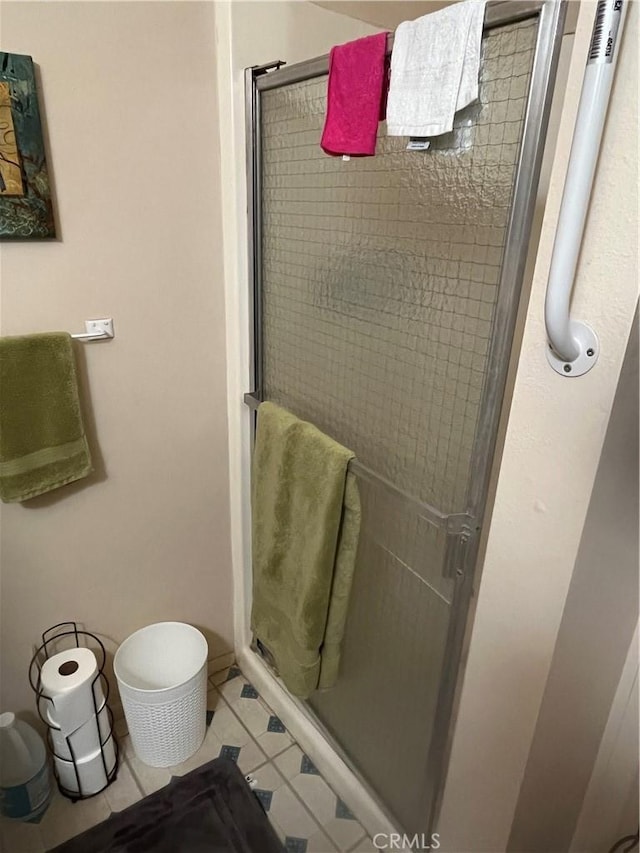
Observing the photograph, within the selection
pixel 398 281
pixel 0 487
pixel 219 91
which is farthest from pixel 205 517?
pixel 219 91

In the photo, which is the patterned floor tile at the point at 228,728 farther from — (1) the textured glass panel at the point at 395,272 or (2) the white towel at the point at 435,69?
(2) the white towel at the point at 435,69

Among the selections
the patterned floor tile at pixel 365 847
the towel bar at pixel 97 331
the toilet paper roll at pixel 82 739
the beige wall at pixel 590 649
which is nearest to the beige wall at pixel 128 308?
the towel bar at pixel 97 331

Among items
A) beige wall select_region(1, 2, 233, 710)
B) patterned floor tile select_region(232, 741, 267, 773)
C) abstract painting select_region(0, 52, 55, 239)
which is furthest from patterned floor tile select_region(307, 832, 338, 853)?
abstract painting select_region(0, 52, 55, 239)

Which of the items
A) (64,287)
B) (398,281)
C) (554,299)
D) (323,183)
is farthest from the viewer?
(64,287)

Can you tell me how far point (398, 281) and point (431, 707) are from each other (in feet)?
3.05

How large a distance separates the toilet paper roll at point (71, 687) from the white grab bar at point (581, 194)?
141 cm

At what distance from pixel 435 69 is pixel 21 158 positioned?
864 millimetres

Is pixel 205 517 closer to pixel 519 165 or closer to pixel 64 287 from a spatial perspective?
pixel 64 287

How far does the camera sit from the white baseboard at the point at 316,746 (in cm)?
145

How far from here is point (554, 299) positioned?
0.65m

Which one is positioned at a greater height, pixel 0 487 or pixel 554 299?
pixel 554 299

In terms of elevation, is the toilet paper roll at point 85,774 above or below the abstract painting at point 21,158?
below

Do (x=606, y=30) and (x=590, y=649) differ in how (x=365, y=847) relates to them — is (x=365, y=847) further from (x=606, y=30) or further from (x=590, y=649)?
(x=606, y=30)

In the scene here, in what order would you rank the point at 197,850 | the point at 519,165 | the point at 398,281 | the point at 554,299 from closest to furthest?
the point at 554,299, the point at 519,165, the point at 398,281, the point at 197,850
